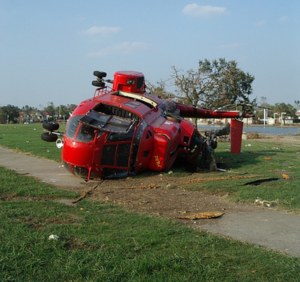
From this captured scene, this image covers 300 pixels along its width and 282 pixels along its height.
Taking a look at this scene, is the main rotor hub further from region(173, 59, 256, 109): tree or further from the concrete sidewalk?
region(173, 59, 256, 109): tree

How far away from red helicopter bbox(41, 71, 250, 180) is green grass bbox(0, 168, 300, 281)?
14.5 ft

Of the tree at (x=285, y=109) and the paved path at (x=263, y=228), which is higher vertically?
the tree at (x=285, y=109)

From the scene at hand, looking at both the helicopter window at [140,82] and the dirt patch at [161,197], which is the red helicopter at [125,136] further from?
the dirt patch at [161,197]

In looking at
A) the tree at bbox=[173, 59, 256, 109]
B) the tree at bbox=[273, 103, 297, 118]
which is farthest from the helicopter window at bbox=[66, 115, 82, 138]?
the tree at bbox=[273, 103, 297, 118]

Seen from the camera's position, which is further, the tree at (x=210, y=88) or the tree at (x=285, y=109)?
the tree at (x=285, y=109)

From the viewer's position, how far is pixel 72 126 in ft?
43.3

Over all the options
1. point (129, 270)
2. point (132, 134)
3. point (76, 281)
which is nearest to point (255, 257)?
point (129, 270)

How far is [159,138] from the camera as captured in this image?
13.8 m

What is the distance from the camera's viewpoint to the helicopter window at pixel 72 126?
12938 mm

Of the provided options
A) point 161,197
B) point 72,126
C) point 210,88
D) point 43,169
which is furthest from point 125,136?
point 210,88

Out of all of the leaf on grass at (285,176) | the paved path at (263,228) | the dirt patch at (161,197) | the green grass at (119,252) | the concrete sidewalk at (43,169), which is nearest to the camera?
the green grass at (119,252)

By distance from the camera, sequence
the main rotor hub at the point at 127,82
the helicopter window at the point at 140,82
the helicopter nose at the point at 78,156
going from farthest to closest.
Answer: the helicopter window at the point at 140,82
the main rotor hub at the point at 127,82
the helicopter nose at the point at 78,156

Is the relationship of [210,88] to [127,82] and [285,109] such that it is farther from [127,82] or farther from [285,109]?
[285,109]

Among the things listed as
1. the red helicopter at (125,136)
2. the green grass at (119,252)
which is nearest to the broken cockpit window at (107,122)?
the red helicopter at (125,136)
